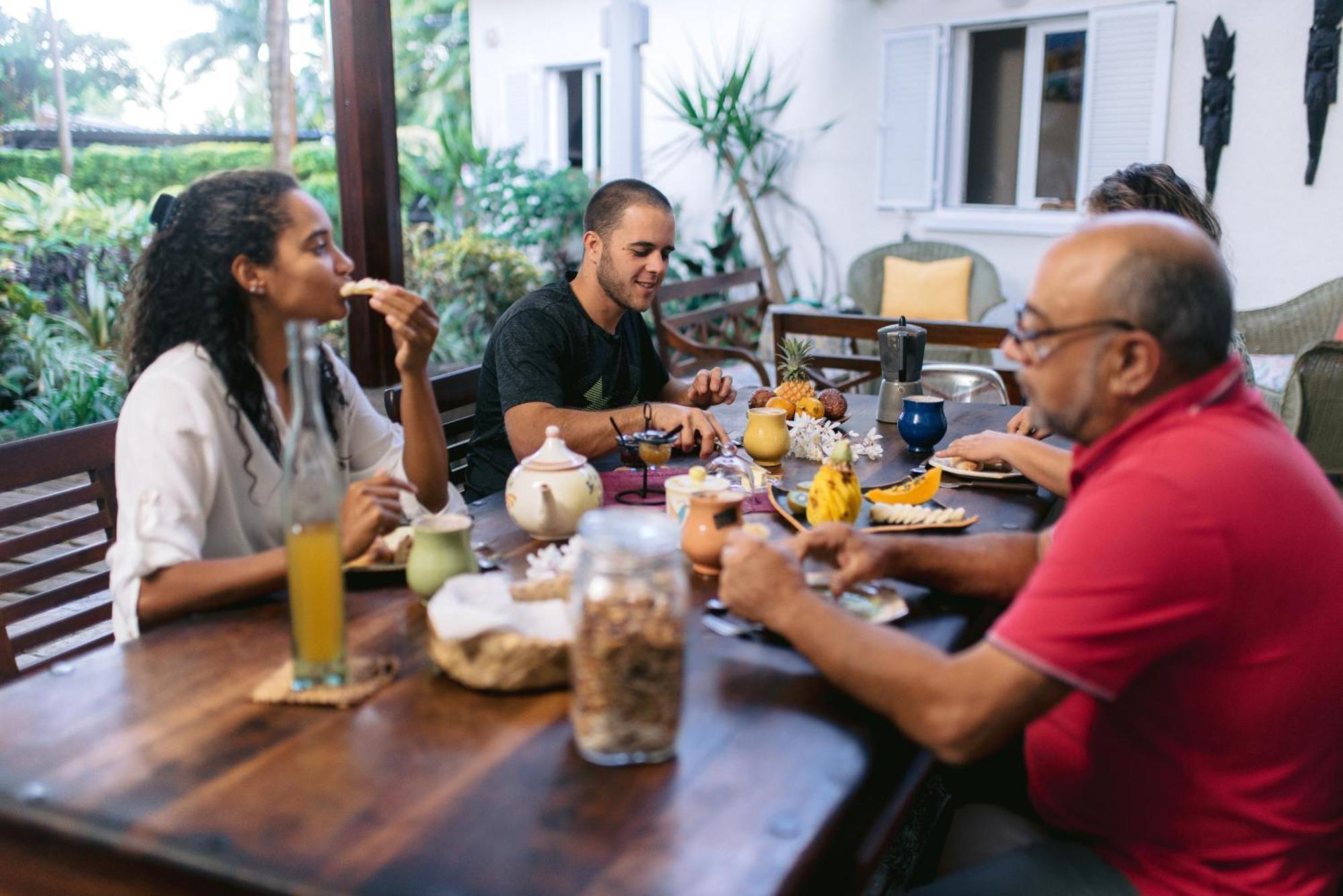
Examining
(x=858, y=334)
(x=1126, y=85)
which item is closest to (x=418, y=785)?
(x=858, y=334)

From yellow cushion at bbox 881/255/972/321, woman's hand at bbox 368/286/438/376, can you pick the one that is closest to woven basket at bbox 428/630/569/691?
woman's hand at bbox 368/286/438/376

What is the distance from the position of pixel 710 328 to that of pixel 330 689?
19.0 feet

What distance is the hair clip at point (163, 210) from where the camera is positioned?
2.00 metres

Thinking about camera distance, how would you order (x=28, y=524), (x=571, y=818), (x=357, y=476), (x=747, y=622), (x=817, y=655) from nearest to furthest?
(x=571, y=818), (x=817, y=655), (x=747, y=622), (x=357, y=476), (x=28, y=524)

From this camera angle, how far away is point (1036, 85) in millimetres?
6953

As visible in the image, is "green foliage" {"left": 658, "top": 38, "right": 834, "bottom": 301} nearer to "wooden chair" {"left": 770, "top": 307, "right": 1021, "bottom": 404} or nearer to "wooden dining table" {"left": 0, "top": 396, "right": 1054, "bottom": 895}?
"wooden chair" {"left": 770, "top": 307, "right": 1021, "bottom": 404}

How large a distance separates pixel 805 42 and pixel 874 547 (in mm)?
6860

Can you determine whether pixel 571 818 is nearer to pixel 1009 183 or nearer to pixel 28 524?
pixel 28 524

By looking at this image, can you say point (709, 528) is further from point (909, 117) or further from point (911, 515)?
point (909, 117)

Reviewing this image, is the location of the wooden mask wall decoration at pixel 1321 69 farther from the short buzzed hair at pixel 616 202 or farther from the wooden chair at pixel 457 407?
the wooden chair at pixel 457 407

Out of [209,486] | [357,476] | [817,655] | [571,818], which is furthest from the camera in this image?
[357,476]

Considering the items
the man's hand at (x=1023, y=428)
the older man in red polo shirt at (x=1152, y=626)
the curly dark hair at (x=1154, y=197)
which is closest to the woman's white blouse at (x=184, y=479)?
the older man in red polo shirt at (x=1152, y=626)

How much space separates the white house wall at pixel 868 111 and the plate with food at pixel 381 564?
489cm

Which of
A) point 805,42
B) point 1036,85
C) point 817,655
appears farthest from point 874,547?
point 805,42
